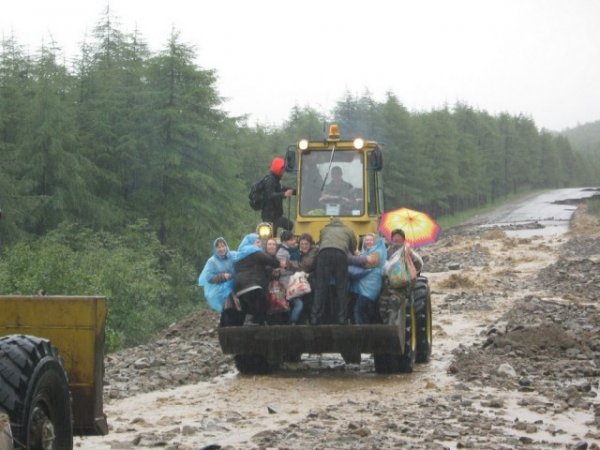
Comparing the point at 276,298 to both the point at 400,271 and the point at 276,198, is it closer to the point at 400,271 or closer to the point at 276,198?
the point at 400,271

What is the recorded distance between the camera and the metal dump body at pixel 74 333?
20.6ft

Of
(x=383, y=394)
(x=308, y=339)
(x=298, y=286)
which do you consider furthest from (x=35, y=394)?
(x=298, y=286)

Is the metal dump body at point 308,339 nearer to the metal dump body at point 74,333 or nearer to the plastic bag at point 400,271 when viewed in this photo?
the plastic bag at point 400,271

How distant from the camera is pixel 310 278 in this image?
43.9ft

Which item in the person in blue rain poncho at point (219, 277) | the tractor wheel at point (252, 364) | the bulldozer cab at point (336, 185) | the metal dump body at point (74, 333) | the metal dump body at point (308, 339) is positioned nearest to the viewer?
the metal dump body at point (74, 333)

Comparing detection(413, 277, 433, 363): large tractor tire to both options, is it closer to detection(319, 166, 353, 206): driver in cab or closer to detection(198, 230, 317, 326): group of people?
detection(319, 166, 353, 206): driver in cab

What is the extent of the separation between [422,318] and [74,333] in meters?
8.95

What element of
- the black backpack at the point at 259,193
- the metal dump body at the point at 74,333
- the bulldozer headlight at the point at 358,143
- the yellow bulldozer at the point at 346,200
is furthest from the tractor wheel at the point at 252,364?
the metal dump body at the point at 74,333

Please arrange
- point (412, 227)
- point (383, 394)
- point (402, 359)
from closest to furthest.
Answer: point (383, 394) < point (402, 359) < point (412, 227)

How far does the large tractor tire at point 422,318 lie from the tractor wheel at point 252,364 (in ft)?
7.76

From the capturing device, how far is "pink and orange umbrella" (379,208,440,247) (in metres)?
14.7

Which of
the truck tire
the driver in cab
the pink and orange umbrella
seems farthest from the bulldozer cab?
the truck tire

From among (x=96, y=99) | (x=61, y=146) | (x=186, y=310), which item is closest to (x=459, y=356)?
(x=186, y=310)

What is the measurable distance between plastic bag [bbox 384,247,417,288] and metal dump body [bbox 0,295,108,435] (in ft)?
23.6
